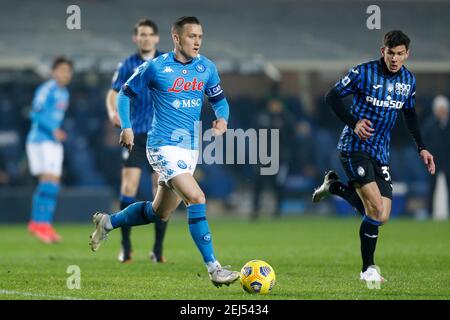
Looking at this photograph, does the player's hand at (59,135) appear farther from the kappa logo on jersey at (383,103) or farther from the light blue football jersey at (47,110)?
the kappa logo on jersey at (383,103)

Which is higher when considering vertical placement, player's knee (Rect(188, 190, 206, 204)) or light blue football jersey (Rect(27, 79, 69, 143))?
light blue football jersey (Rect(27, 79, 69, 143))

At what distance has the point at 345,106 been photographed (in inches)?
381

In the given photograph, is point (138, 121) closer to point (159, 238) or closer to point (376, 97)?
point (159, 238)

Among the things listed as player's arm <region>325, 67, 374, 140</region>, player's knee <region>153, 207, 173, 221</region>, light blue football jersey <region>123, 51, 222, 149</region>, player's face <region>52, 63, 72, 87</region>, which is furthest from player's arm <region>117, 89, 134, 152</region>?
player's face <region>52, 63, 72, 87</region>

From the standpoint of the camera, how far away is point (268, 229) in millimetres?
17516

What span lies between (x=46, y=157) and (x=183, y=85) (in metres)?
6.78

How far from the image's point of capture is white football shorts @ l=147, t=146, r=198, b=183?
874 cm

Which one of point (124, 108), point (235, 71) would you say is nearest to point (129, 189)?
point (124, 108)

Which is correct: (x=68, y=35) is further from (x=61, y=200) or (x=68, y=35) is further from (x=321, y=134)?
(x=321, y=134)

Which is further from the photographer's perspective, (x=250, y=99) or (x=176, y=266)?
(x=250, y=99)

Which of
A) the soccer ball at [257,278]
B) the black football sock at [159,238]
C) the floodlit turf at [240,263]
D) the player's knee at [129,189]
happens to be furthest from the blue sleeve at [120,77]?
the soccer ball at [257,278]

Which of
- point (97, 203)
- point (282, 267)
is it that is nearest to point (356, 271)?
point (282, 267)

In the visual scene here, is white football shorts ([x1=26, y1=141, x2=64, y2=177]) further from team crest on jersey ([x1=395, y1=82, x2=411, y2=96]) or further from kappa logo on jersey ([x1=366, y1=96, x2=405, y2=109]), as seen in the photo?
team crest on jersey ([x1=395, y1=82, x2=411, y2=96])
